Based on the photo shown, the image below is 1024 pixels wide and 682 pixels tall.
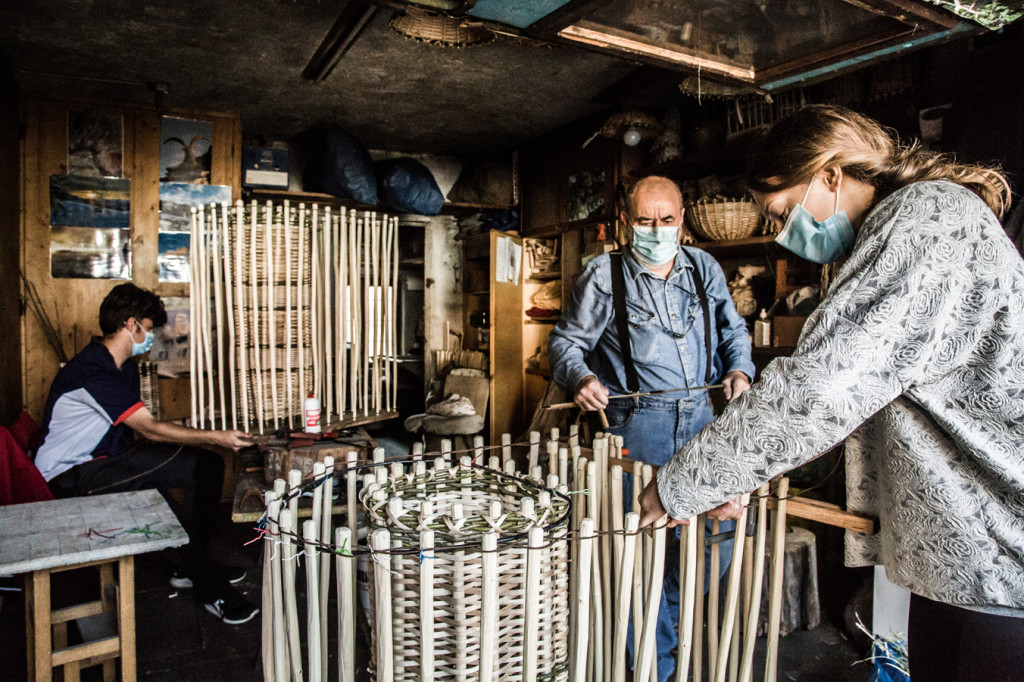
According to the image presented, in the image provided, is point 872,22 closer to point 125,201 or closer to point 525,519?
point 525,519

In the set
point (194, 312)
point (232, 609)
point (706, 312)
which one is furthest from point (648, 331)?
point (232, 609)

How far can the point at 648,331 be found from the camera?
8.42ft

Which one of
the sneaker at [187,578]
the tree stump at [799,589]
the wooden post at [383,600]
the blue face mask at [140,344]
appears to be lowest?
the sneaker at [187,578]

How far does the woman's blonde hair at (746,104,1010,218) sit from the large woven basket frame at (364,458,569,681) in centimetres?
Answer: 87

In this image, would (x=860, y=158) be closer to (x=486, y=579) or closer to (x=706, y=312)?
(x=486, y=579)

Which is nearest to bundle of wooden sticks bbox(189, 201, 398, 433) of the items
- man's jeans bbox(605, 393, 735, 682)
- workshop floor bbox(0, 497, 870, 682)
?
workshop floor bbox(0, 497, 870, 682)

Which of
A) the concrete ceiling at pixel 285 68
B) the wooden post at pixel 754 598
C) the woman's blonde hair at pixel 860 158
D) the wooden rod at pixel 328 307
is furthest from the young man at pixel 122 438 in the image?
the woman's blonde hair at pixel 860 158

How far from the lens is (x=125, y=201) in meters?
4.79

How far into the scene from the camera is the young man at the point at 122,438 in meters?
3.22

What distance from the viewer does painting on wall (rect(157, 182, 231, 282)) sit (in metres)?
4.90

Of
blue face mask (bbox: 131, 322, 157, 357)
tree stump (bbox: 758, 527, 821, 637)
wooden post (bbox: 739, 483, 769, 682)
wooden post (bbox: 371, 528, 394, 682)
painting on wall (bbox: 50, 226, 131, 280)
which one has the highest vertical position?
painting on wall (bbox: 50, 226, 131, 280)

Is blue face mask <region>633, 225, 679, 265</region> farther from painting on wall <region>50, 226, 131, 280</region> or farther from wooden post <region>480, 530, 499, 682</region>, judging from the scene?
painting on wall <region>50, 226, 131, 280</region>

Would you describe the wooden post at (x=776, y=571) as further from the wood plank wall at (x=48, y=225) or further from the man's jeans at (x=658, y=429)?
the wood plank wall at (x=48, y=225)

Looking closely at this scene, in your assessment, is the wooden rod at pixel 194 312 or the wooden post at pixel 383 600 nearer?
the wooden post at pixel 383 600
